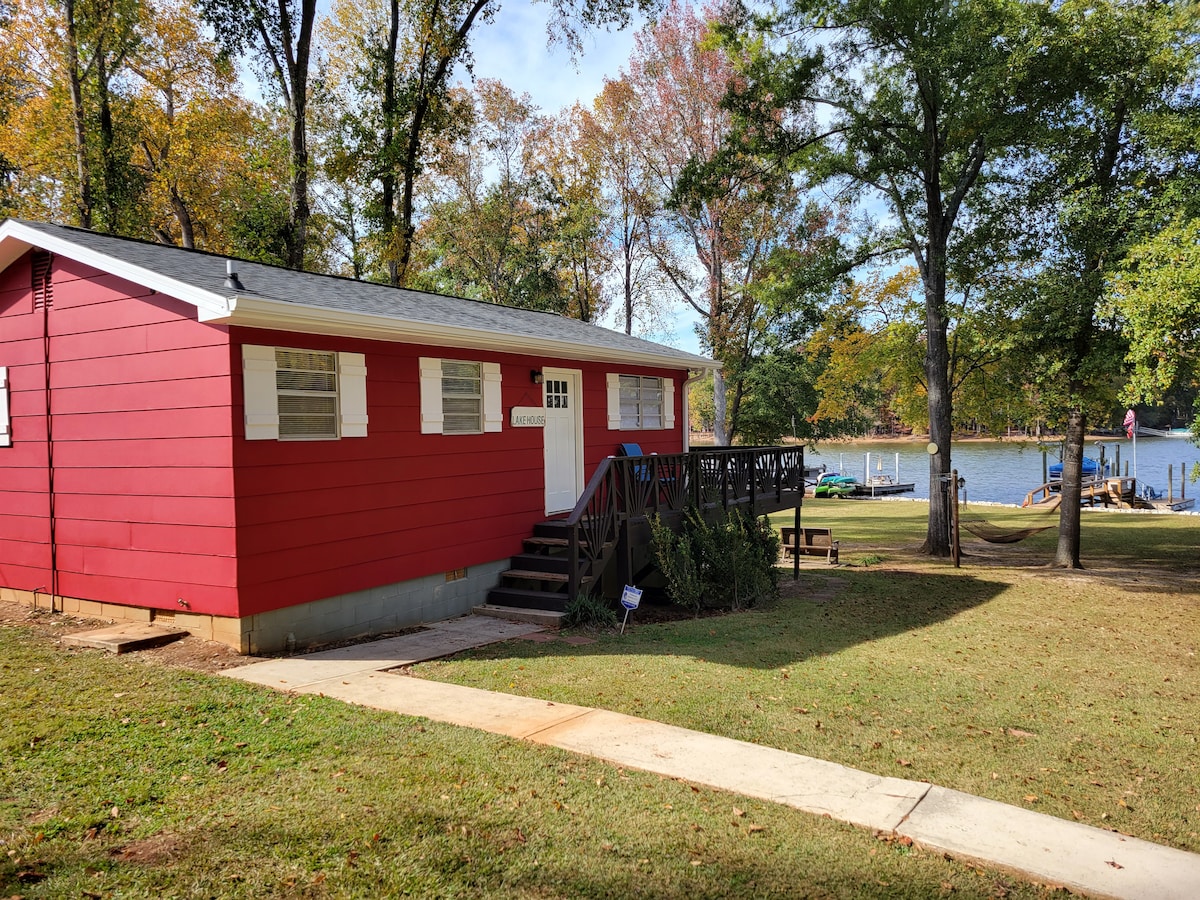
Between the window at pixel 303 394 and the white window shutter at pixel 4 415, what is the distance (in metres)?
4.29

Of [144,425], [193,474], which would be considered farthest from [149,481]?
[193,474]

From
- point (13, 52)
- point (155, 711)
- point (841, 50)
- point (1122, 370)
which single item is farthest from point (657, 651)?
point (13, 52)

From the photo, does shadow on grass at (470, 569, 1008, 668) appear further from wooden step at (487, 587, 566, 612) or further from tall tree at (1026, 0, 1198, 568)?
tall tree at (1026, 0, 1198, 568)

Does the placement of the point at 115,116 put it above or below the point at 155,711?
above

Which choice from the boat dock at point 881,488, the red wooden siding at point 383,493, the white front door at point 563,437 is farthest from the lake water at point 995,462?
the red wooden siding at point 383,493

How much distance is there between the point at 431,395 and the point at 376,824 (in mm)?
6160

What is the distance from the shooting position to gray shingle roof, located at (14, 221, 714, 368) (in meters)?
7.55

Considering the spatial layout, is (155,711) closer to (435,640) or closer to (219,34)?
(435,640)

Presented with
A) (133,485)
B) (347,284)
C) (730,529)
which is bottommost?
(730,529)

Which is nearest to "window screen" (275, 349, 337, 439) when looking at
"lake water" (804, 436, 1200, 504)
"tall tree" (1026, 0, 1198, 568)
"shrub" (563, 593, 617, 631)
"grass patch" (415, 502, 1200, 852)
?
"grass patch" (415, 502, 1200, 852)

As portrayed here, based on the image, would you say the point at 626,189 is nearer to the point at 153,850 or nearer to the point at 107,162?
the point at 107,162

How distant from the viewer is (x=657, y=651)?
26.1ft

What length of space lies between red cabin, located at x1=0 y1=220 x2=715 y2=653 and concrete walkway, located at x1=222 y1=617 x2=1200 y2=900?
1.32 meters

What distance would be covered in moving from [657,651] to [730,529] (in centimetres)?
366
